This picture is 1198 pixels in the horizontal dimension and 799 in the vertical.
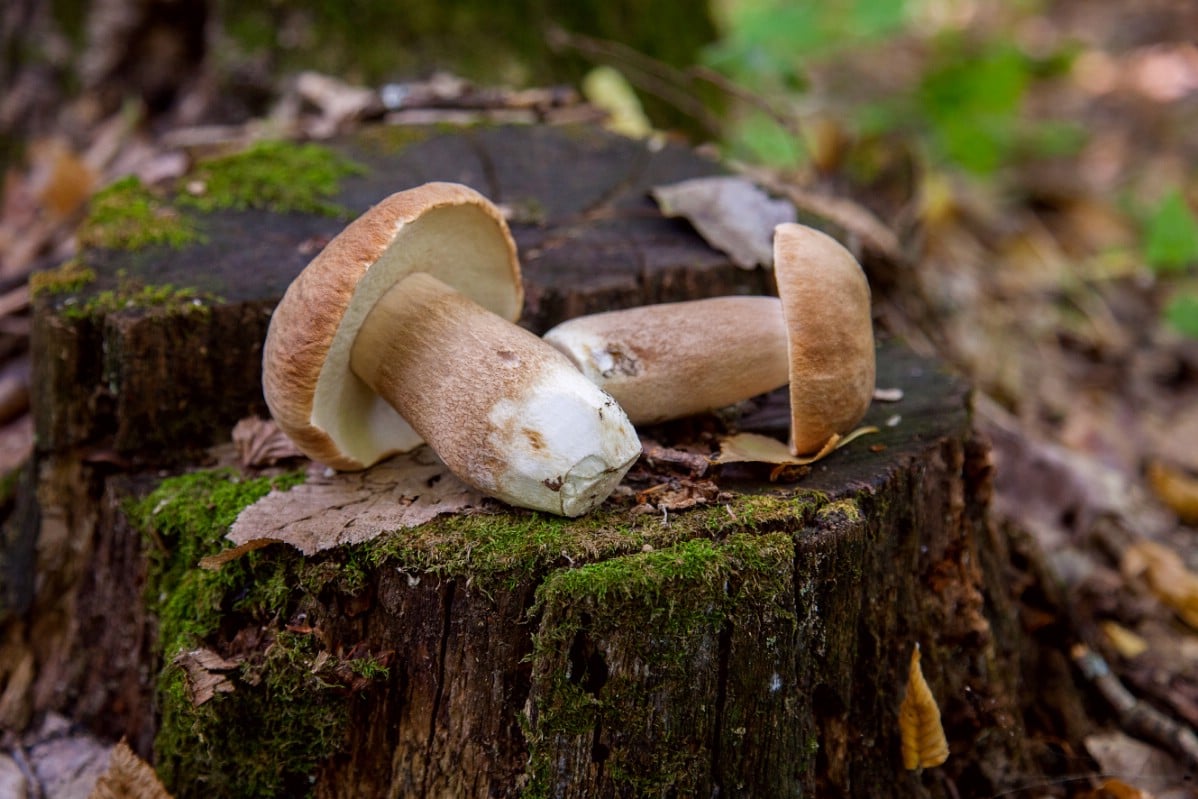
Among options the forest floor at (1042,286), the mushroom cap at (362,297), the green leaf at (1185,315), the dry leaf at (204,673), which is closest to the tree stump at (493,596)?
the dry leaf at (204,673)

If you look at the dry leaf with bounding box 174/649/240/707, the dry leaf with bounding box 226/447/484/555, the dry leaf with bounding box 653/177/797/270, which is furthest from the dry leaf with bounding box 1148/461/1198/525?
the dry leaf with bounding box 174/649/240/707

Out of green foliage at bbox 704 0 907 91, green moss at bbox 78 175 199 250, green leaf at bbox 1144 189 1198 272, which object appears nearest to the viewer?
green moss at bbox 78 175 199 250

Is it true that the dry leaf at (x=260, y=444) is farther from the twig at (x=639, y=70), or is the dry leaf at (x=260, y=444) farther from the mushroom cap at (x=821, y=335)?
the twig at (x=639, y=70)

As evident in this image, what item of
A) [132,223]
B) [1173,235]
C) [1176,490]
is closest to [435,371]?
[132,223]

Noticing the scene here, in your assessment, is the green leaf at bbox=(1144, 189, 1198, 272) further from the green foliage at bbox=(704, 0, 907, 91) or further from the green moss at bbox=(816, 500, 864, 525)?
the green moss at bbox=(816, 500, 864, 525)

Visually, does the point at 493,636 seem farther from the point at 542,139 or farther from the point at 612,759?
the point at 542,139

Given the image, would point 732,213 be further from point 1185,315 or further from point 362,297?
point 1185,315
